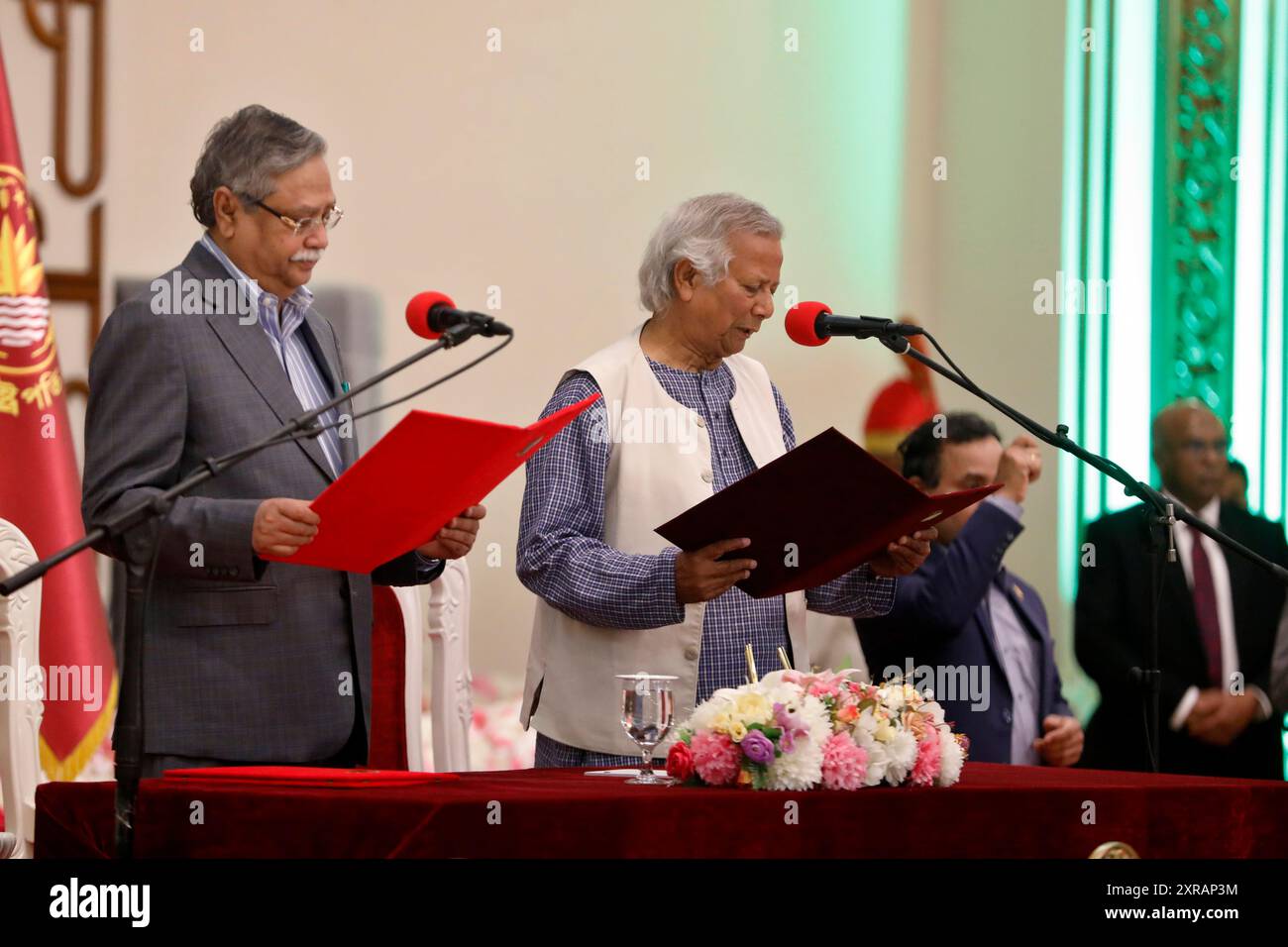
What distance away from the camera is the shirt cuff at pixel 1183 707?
3730mm

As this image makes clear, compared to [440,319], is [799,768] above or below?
below

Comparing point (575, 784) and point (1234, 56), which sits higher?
point (1234, 56)

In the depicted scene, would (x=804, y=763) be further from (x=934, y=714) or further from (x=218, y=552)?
(x=218, y=552)

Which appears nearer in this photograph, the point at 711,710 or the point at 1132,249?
the point at 711,710

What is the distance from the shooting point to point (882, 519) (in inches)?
86.6

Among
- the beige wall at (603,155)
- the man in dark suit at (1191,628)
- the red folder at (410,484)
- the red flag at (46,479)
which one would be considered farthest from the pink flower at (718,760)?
the beige wall at (603,155)

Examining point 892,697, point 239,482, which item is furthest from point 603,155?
point 892,697

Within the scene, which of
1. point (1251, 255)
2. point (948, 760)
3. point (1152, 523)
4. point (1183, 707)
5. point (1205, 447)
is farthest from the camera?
point (1251, 255)

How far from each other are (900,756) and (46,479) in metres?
2.68

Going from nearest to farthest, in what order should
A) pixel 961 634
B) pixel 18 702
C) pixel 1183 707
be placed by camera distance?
pixel 18 702 → pixel 961 634 → pixel 1183 707

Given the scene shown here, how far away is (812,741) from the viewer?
6.30 feet

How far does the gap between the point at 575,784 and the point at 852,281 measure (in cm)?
352
